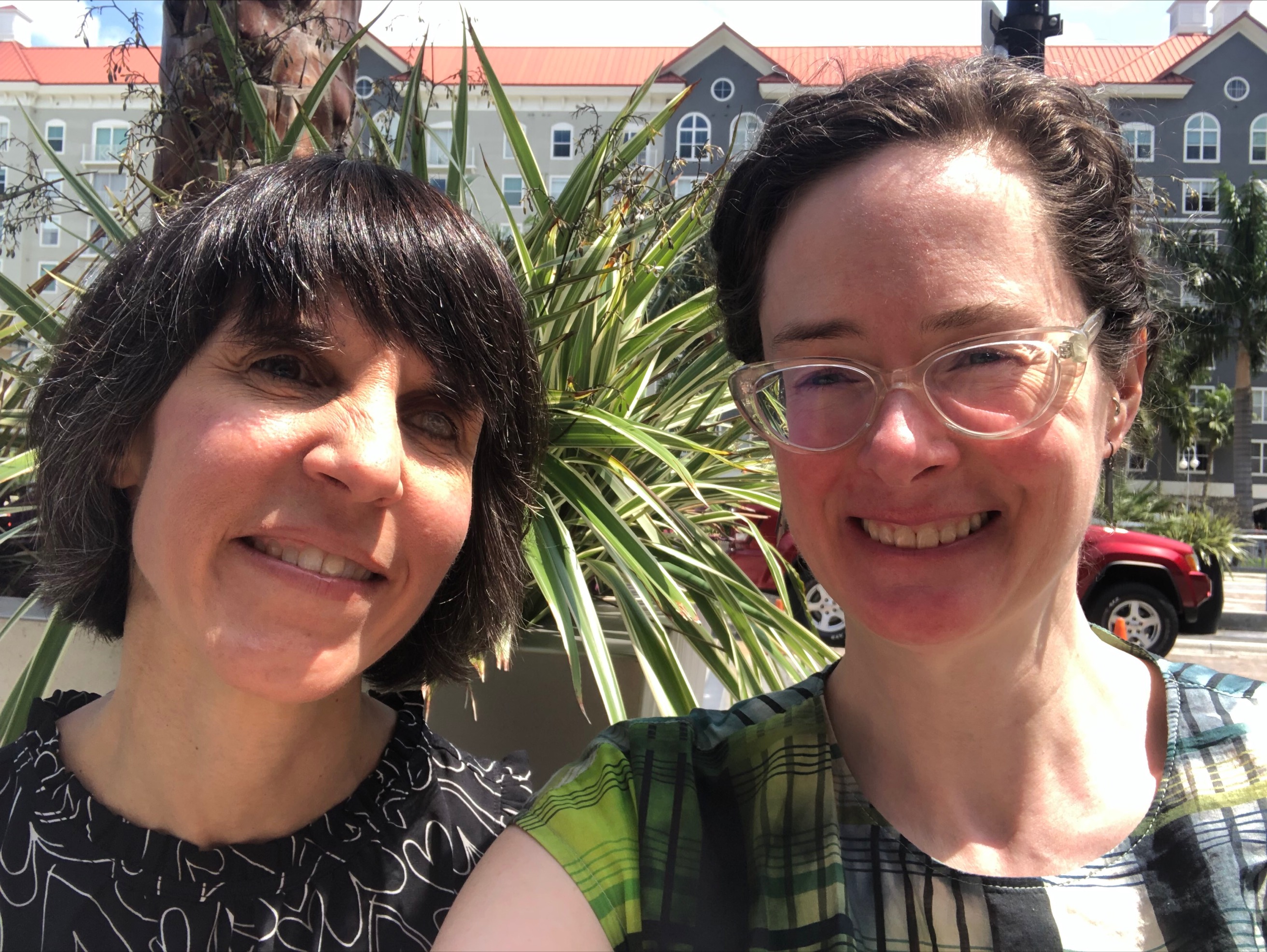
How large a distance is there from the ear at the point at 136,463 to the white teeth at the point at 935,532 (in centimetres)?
108

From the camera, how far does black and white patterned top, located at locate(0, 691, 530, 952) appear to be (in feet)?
4.66

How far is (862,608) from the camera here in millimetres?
1279

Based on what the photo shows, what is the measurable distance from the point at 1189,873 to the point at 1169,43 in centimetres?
4796

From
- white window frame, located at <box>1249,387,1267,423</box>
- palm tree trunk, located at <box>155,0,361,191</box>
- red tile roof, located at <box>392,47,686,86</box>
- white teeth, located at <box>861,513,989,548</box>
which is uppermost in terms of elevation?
red tile roof, located at <box>392,47,686,86</box>

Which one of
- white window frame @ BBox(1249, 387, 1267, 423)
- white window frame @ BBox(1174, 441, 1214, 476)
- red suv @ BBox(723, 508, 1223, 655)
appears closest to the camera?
red suv @ BBox(723, 508, 1223, 655)

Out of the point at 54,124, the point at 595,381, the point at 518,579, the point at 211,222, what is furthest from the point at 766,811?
the point at 54,124

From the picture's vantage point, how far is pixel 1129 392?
1401 millimetres

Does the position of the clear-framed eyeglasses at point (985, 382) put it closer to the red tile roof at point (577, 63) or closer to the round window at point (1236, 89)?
the red tile roof at point (577, 63)

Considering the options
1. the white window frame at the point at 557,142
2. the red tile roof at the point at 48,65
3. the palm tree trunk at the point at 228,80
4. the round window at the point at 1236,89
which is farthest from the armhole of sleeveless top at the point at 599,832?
the round window at the point at 1236,89

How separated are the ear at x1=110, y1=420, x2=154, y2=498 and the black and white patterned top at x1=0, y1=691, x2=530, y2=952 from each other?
41 centimetres

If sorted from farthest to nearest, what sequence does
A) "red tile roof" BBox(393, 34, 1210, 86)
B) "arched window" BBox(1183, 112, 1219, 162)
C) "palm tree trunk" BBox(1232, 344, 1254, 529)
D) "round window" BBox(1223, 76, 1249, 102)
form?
1. "arched window" BBox(1183, 112, 1219, 162)
2. "round window" BBox(1223, 76, 1249, 102)
3. "red tile roof" BBox(393, 34, 1210, 86)
4. "palm tree trunk" BBox(1232, 344, 1254, 529)

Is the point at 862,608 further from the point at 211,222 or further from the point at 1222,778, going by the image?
the point at 211,222

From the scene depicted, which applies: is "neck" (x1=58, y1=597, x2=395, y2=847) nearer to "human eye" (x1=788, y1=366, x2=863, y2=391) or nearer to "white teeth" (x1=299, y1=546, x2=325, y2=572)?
"white teeth" (x1=299, y1=546, x2=325, y2=572)

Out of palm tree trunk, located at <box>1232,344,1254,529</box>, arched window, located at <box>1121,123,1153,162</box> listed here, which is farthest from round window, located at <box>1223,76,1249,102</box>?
arched window, located at <box>1121,123,1153,162</box>
